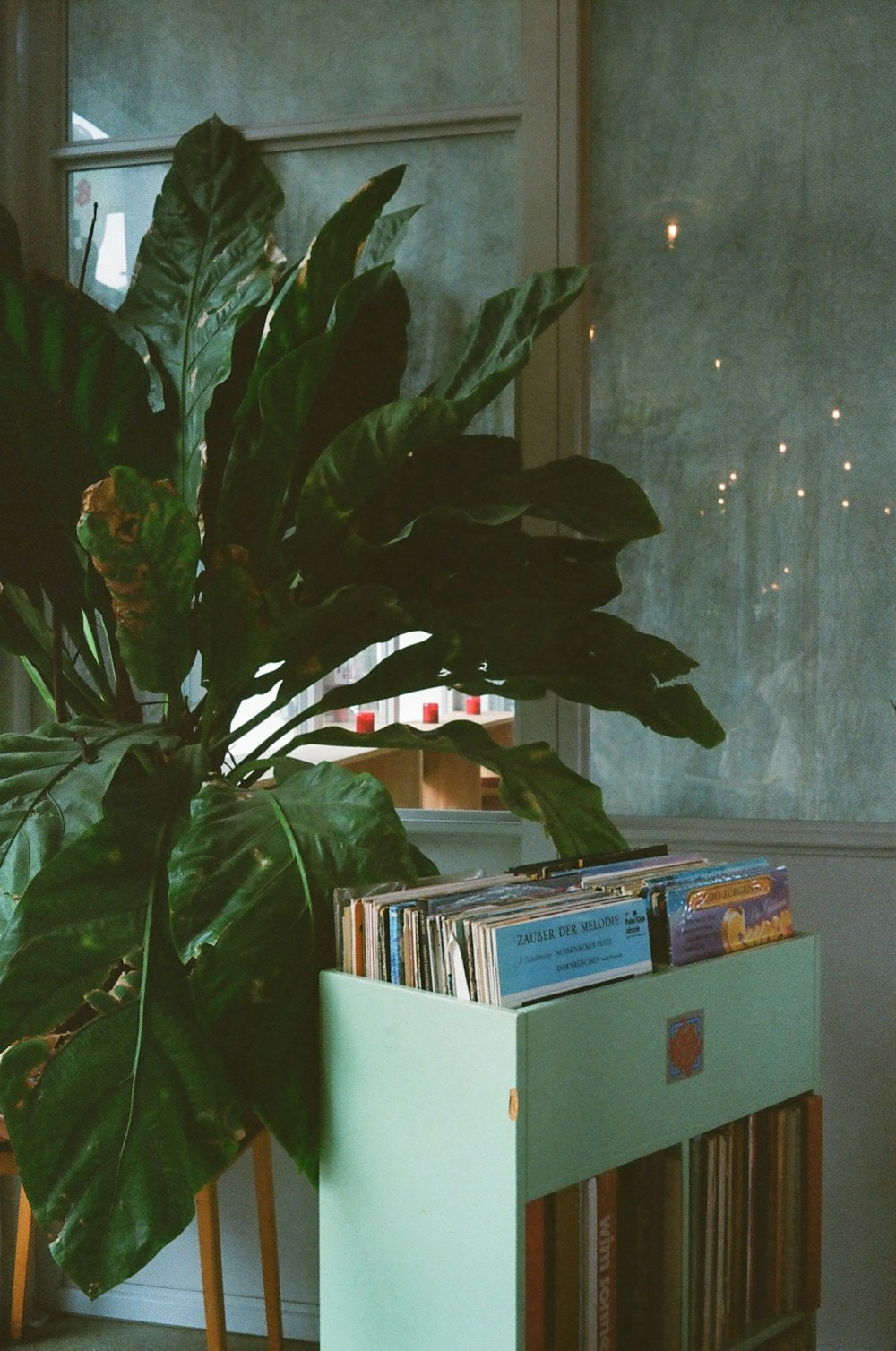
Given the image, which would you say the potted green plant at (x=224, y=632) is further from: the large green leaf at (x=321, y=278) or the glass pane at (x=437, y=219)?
the glass pane at (x=437, y=219)

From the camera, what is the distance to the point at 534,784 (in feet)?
5.08

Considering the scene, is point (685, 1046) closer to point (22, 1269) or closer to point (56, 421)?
point (56, 421)

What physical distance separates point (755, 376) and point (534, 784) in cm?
89

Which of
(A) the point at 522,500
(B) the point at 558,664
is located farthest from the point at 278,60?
(B) the point at 558,664

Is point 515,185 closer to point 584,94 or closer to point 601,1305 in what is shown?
point 584,94

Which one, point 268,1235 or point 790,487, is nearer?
point 268,1235

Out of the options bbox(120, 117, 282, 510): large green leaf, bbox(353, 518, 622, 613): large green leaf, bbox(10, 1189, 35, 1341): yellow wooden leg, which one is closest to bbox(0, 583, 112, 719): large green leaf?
bbox(120, 117, 282, 510): large green leaf

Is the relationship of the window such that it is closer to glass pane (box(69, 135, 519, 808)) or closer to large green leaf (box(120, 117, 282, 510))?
glass pane (box(69, 135, 519, 808))

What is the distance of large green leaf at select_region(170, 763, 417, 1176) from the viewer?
3.91ft

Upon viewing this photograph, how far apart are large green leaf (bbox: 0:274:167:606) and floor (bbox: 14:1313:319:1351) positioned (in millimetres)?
1343

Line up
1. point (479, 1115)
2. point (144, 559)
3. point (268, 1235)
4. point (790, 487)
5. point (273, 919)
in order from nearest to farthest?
point (479, 1115) → point (273, 919) → point (144, 559) → point (268, 1235) → point (790, 487)

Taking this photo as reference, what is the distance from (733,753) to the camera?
206 centimetres

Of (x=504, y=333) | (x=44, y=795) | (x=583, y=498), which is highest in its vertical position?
(x=504, y=333)

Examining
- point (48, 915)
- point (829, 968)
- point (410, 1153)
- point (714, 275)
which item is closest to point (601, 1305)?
point (410, 1153)
